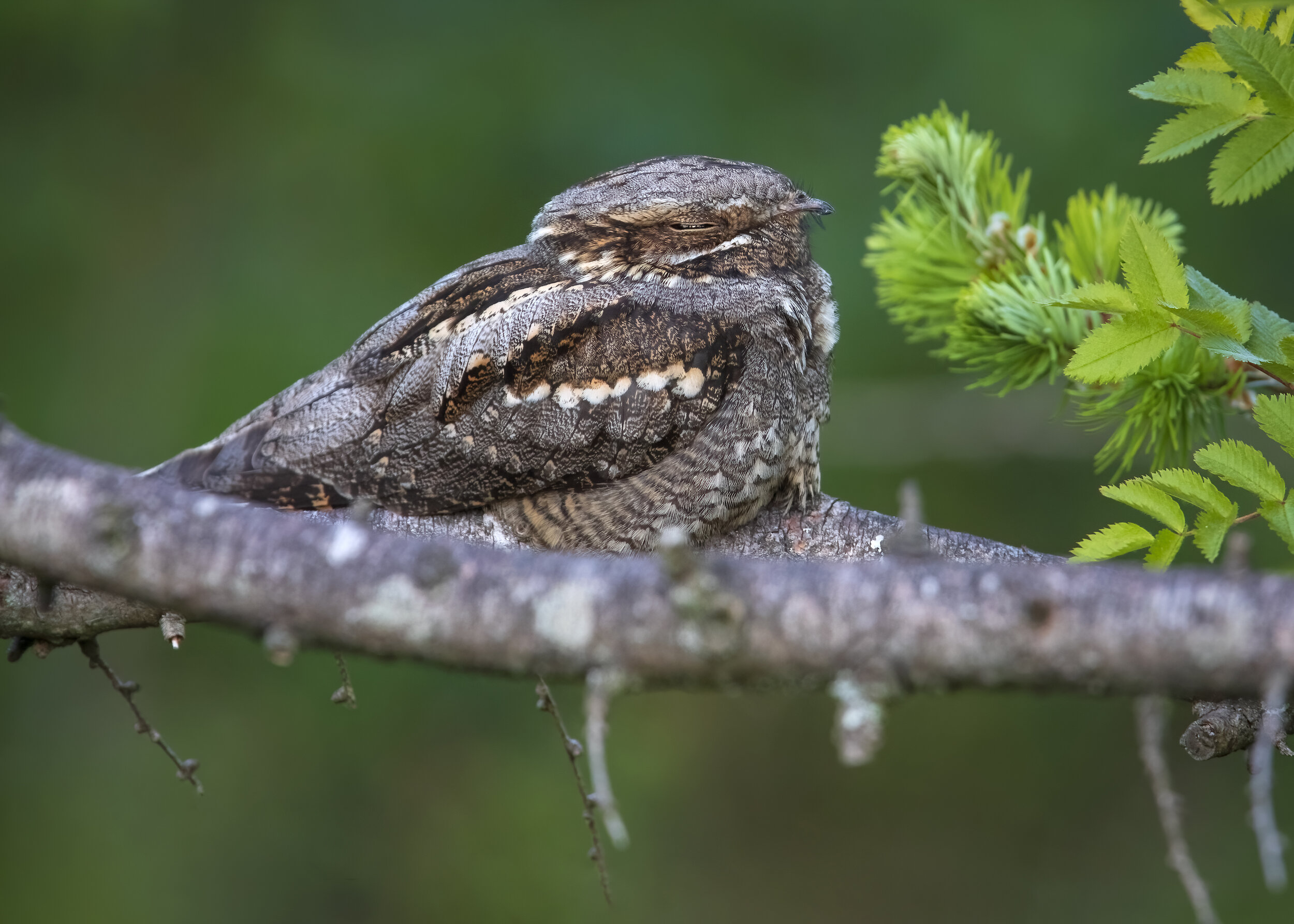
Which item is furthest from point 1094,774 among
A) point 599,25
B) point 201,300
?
point 201,300

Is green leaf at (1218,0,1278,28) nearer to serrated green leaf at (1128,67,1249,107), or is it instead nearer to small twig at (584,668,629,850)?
serrated green leaf at (1128,67,1249,107)

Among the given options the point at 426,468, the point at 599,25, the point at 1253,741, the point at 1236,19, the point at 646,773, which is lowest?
the point at 646,773

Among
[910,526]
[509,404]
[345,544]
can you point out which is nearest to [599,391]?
[509,404]

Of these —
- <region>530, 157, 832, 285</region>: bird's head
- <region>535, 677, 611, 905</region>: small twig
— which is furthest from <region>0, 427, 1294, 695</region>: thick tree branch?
<region>530, 157, 832, 285</region>: bird's head

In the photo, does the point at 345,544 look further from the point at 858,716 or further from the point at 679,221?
the point at 679,221

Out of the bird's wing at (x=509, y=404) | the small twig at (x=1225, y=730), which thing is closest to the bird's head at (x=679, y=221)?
the bird's wing at (x=509, y=404)

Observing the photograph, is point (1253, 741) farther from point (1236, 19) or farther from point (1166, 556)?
point (1236, 19)
